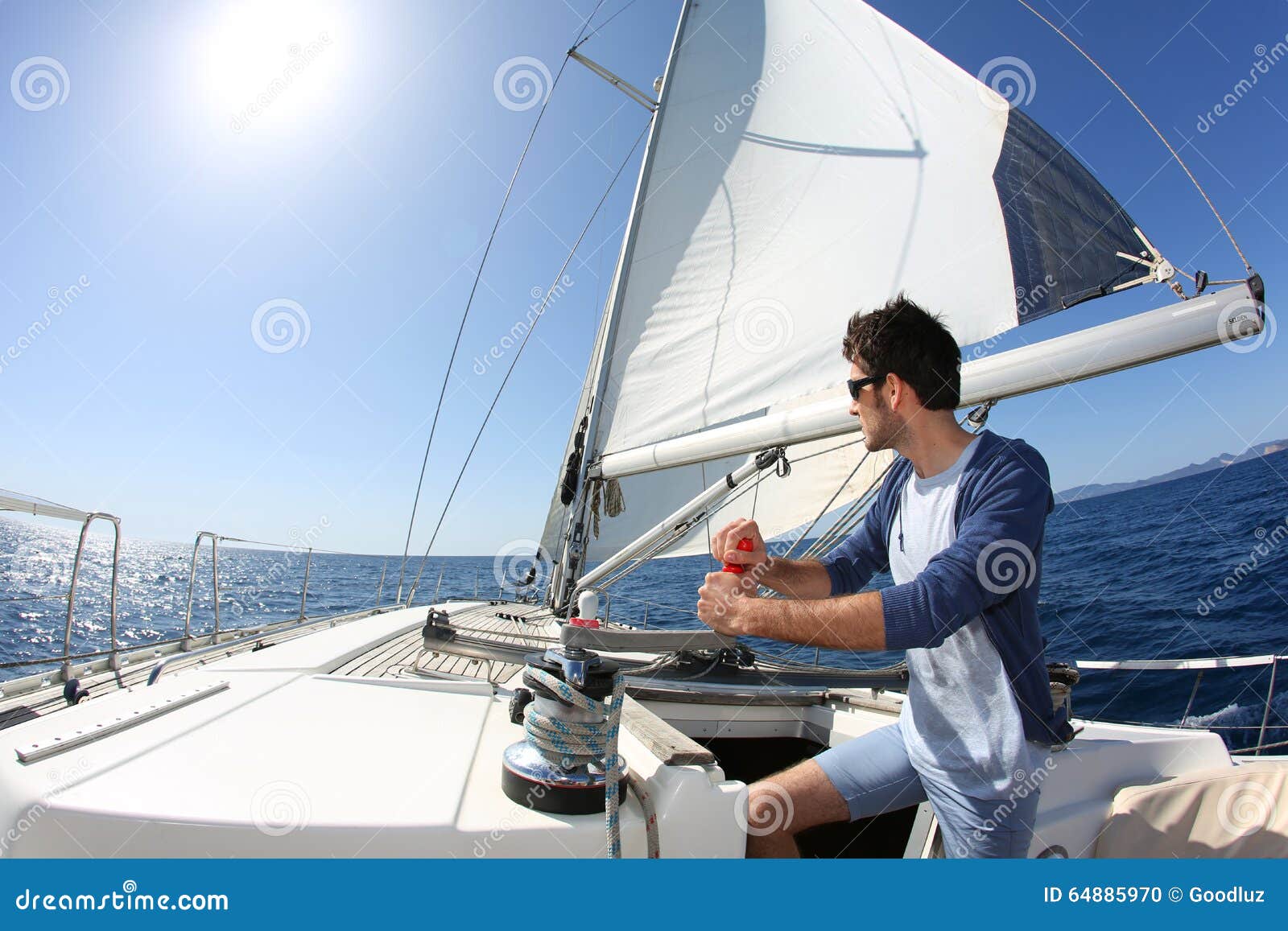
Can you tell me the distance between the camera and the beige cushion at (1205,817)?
56.1 inches

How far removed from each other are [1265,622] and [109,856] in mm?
12667

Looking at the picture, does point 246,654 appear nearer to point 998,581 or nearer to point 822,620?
point 822,620

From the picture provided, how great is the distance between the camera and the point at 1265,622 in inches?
337

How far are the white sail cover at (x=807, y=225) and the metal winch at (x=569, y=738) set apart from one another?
1.91 metres

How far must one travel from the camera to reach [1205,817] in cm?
150

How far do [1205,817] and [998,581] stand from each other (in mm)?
1077

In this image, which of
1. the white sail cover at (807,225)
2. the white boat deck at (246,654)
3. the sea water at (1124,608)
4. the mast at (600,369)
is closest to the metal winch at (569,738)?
the white boat deck at (246,654)

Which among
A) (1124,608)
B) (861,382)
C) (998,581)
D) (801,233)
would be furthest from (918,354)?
(1124,608)

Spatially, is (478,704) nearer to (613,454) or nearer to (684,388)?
(613,454)

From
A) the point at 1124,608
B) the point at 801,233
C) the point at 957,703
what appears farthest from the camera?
the point at 1124,608

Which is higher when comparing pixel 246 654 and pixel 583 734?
pixel 583 734

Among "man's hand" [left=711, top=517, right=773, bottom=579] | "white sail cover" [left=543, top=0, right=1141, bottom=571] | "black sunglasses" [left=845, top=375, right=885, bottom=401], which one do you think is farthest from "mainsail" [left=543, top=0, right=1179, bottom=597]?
"man's hand" [left=711, top=517, right=773, bottom=579]

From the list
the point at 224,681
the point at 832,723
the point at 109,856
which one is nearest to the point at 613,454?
the point at 832,723

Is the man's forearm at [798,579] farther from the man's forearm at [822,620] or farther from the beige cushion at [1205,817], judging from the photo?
the beige cushion at [1205,817]
